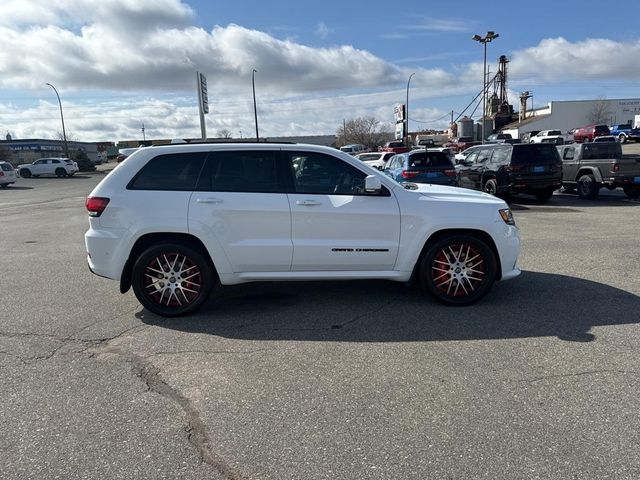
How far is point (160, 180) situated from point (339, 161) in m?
1.92

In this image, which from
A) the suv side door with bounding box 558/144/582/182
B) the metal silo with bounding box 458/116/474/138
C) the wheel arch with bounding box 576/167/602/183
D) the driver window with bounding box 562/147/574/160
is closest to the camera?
the wheel arch with bounding box 576/167/602/183

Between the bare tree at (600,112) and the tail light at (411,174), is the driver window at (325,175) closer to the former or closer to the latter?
the tail light at (411,174)

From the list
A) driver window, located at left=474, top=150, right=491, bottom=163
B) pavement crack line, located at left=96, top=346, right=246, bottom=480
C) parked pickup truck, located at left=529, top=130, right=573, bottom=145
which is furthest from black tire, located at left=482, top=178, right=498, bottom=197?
parked pickup truck, located at left=529, top=130, right=573, bottom=145

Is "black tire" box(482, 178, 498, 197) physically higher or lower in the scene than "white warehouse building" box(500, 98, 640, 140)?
lower

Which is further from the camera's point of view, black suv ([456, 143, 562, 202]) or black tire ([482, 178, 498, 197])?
black tire ([482, 178, 498, 197])

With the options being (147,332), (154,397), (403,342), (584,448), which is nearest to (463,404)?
(584,448)

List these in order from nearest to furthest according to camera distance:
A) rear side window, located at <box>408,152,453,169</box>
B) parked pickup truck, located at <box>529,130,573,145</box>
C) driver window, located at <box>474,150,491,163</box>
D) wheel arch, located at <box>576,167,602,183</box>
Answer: rear side window, located at <box>408,152,453,169</box>
wheel arch, located at <box>576,167,602,183</box>
driver window, located at <box>474,150,491,163</box>
parked pickup truck, located at <box>529,130,573,145</box>

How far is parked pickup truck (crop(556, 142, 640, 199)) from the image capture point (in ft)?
48.8

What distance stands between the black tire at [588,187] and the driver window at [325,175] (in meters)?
13.6

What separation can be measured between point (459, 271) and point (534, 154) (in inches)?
438

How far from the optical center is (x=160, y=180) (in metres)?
5.15

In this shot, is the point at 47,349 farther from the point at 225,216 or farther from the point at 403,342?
the point at 403,342

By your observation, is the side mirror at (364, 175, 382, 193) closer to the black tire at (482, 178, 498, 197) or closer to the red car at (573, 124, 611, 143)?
the black tire at (482, 178, 498, 197)

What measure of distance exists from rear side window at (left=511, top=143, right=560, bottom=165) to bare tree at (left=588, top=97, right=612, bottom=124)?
74.9 metres
